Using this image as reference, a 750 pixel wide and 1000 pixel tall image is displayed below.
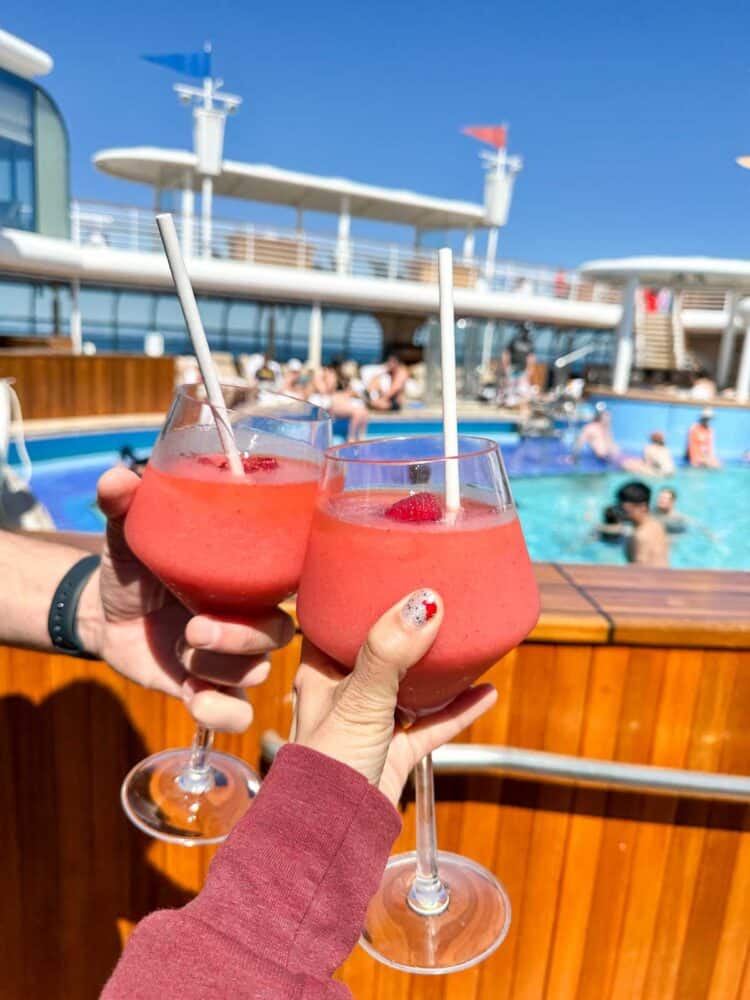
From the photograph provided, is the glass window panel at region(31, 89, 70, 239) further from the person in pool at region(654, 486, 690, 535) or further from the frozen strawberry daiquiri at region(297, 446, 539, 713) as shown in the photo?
the frozen strawberry daiquiri at region(297, 446, 539, 713)

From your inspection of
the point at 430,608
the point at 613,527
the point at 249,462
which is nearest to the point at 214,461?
the point at 249,462

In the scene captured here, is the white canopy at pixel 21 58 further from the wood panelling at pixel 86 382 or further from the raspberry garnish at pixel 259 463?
the raspberry garnish at pixel 259 463

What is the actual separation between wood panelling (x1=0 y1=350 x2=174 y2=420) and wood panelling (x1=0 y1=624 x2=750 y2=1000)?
28.1 feet

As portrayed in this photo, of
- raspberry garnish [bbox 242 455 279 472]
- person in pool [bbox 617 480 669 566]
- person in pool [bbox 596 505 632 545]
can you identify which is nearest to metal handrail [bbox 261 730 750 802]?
raspberry garnish [bbox 242 455 279 472]

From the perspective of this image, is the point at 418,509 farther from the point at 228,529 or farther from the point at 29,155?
the point at 29,155

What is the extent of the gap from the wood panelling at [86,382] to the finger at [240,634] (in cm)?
921

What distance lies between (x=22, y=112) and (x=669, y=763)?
1017cm

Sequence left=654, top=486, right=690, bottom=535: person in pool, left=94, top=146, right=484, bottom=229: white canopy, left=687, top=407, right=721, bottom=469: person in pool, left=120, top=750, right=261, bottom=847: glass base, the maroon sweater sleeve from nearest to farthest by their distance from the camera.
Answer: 1. the maroon sweater sleeve
2. left=120, top=750, right=261, bottom=847: glass base
3. left=654, top=486, right=690, bottom=535: person in pool
4. left=687, top=407, right=721, bottom=469: person in pool
5. left=94, top=146, right=484, bottom=229: white canopy

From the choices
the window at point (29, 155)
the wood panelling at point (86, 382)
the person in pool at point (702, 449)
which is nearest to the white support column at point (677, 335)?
the person in pool at point (702, 449)

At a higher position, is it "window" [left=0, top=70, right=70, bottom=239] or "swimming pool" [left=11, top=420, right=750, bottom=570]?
"window" [left=0, top=70, right=70, bottom=239]

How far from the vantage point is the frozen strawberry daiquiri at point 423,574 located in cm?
84

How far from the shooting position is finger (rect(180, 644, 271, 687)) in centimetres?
116

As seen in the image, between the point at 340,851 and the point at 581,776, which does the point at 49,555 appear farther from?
the point at 581,776

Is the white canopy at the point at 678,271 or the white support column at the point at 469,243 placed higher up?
the white support column at the point at 469,243
